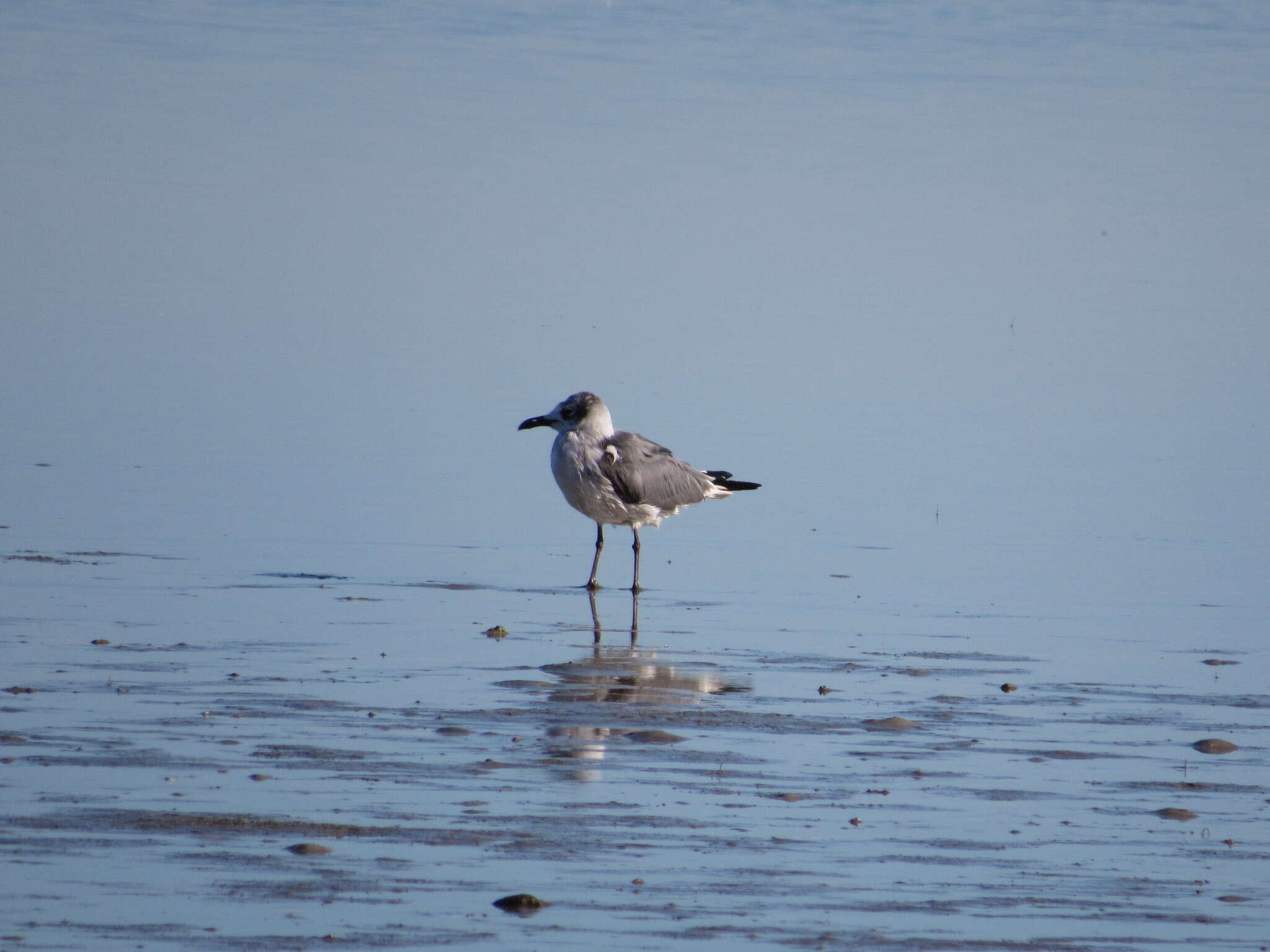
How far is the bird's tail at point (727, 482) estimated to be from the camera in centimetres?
1393

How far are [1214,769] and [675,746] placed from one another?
2.07 meters

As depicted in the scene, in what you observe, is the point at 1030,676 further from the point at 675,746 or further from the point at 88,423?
the point at 88,423

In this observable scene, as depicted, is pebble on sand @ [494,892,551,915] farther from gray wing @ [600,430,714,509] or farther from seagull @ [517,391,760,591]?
gray wing @ [600,430,714,509]

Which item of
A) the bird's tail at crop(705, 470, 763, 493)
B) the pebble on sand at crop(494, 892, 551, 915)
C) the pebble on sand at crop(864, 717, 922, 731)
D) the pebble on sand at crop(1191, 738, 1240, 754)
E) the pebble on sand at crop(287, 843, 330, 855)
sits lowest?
the pebble on sand at crop(494, 892, 551, 915)

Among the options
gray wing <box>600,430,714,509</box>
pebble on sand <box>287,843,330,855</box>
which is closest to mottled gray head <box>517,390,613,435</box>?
gray wing <box>600,430,714,509</box>

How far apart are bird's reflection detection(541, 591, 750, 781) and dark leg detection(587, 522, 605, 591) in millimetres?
1863

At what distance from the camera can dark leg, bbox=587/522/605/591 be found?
11.6 metres

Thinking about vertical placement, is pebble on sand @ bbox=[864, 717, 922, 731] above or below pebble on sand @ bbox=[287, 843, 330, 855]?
above

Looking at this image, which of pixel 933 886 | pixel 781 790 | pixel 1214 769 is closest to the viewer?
pixel 933 886

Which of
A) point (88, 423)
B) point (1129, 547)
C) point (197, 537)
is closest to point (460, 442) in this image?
point (88, 423)

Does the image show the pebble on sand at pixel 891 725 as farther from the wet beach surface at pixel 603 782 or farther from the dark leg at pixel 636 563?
the dark leg at pixel 636 563

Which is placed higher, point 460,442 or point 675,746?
point 460,442

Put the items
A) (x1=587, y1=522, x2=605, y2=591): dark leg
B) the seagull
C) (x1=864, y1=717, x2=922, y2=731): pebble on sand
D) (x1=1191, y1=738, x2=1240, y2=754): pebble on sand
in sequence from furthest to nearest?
the seagull < (x1=587, y1=522, x2=605, y2=591): dark leg < (x1=864, y1=717, x2=922, y2=731): pebble on sand < (x1=1191, y1=738, x2=1240, y2=754): pebble on sand

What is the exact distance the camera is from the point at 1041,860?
5.91 m
